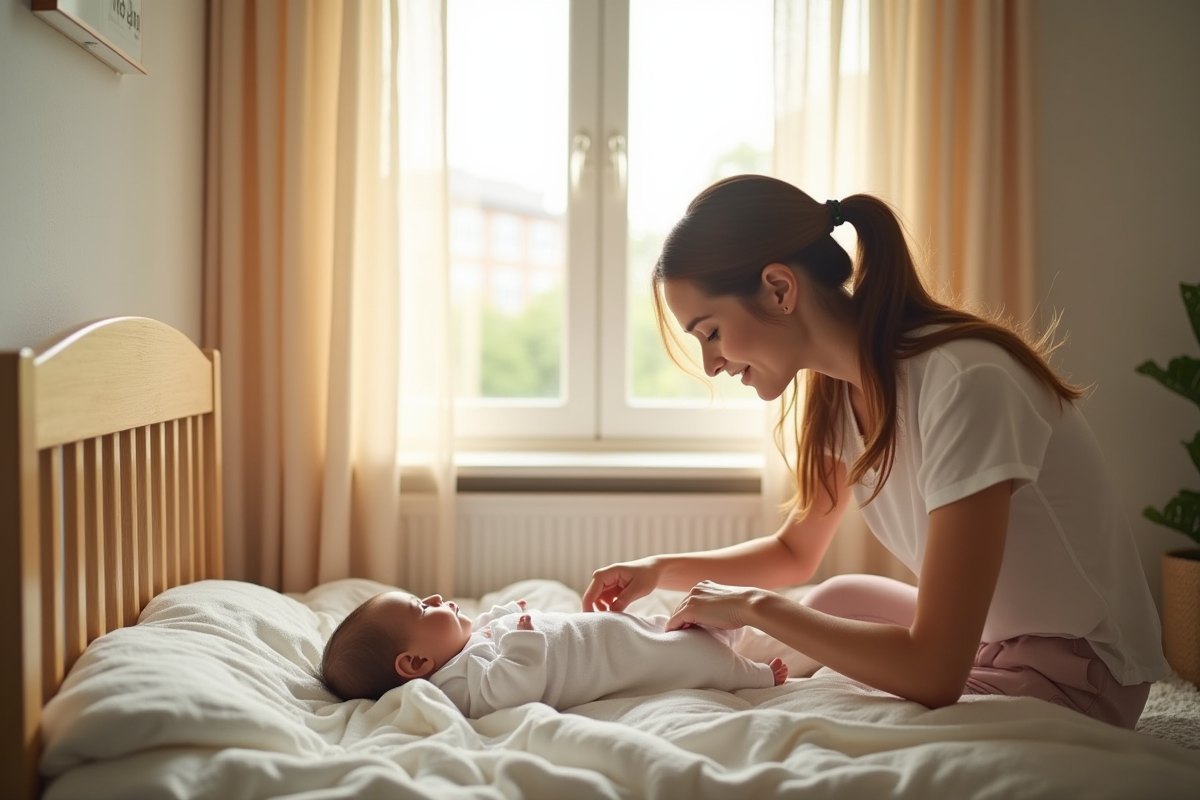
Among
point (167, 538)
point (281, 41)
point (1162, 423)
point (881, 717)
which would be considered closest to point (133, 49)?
point (281, 41)

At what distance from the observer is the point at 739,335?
133cm

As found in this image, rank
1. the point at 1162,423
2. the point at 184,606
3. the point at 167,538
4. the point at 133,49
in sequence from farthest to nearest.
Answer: the point at 1162,423 < the point at 133,49 < the point at 167,538 < the point at 184,606

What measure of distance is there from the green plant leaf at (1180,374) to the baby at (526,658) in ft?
4.39

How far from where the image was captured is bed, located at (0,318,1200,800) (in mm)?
955

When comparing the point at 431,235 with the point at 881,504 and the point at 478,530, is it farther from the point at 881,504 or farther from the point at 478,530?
the point at 881,504

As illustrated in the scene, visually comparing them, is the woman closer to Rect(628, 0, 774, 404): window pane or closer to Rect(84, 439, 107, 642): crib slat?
Rect(84, 439, 107, 642): crib slat

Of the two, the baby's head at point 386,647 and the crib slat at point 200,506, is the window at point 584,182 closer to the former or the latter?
the crib slat at point 200,506

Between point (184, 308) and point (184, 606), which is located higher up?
point (184, 308)

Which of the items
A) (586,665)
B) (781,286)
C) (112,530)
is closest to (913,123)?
(781,286)

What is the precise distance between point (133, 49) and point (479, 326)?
1.06 m

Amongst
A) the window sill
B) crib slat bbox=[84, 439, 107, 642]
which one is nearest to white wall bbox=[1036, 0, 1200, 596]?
the window sill

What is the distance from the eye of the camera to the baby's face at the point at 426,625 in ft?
4.48

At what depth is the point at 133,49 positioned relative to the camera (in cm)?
164

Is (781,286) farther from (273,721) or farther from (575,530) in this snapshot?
(575,530)
